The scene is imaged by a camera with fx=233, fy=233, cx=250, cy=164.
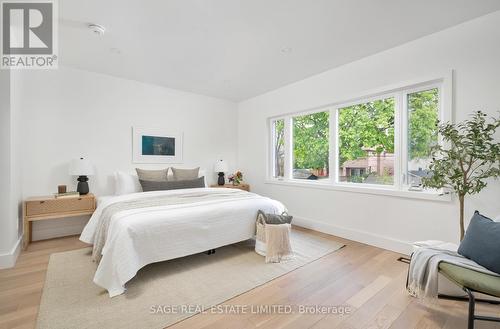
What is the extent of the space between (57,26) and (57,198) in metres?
2.07

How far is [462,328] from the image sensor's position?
5.20ft

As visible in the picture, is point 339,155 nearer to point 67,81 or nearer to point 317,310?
point 317,310

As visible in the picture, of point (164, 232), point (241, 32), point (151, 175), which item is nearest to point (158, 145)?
point (151, 175)

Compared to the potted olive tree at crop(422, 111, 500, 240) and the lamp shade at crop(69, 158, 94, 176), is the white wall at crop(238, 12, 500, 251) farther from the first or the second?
the lamp shade at crop(69, 158, 94, 176)

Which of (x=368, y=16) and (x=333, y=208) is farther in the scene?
(x=333, y=208)

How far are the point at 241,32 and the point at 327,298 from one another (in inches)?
107

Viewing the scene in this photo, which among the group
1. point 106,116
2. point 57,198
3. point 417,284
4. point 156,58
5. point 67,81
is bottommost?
point 417,284

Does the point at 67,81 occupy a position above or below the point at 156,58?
below

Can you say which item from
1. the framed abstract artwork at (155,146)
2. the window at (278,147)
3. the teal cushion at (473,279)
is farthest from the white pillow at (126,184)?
the teal cushion at (473,279)

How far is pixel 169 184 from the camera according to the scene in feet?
11.9

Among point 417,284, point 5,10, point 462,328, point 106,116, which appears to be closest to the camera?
point 462,328

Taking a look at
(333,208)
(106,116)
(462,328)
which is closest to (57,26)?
(106,116)

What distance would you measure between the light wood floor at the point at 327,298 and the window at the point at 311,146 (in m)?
1.62

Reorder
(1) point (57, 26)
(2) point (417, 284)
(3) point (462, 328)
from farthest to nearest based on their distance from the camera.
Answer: (1) point (57, 26) → (2) point (417, 284) → (3) point (462, 328)
